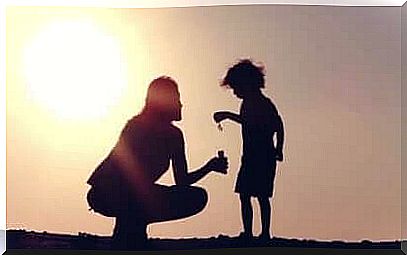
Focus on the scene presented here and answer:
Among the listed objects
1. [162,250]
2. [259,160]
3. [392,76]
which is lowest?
[162,250]

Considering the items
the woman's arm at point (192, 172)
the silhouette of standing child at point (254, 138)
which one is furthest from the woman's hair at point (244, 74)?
the woman's arm at point (192, 172)

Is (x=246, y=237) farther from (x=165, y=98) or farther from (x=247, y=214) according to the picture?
(x=165, y=98)

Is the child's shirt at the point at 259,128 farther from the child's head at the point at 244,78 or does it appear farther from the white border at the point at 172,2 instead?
the white border at the point at 172,2

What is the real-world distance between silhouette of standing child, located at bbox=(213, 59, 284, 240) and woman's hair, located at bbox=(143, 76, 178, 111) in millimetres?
63

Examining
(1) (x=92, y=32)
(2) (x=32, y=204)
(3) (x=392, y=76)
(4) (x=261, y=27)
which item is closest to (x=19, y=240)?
(2) (x=32, y=204)

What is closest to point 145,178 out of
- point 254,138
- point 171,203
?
point 171,203

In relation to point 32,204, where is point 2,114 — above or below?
above

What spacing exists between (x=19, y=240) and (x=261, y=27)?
41cm

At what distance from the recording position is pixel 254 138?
26.6 inches

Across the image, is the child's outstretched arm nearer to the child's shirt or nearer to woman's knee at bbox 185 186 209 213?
the child's shirt

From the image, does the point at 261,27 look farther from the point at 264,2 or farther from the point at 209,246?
the point at 209,246

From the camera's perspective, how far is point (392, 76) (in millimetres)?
671

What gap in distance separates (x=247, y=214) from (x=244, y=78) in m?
0.17

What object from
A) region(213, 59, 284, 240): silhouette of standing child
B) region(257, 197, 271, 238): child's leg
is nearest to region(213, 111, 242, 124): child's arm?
region(213, 59, 284, 240): silhouette of standing child
